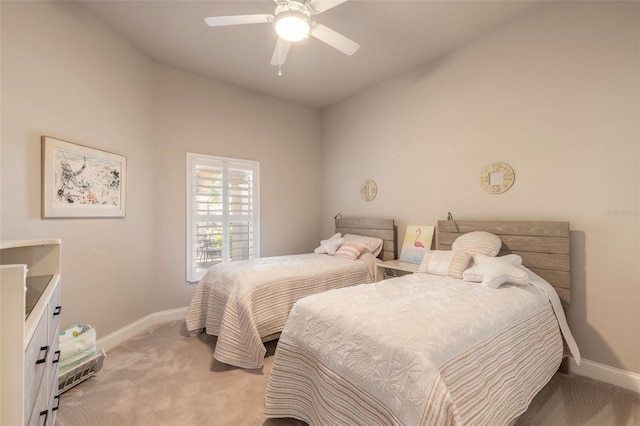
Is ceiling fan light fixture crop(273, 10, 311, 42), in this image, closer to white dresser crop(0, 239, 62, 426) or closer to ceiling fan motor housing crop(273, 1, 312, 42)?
ceiling fan motor housing crop(273, 1, 312, 42)

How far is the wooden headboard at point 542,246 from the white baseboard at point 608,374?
0.51m

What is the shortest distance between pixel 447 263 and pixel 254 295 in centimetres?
173

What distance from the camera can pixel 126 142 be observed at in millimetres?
2924

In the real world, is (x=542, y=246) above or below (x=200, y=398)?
above

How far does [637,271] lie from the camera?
2.06 m

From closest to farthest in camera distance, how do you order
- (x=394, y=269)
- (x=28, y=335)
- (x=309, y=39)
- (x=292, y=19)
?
(x=28, y=335)
(x=292, y=19)
(x=309, y=39)
(x=394, y=269)

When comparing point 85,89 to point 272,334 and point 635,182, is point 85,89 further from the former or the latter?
point 635,182

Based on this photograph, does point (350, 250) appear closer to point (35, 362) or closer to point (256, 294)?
point (256, 294)

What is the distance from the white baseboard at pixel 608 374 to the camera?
205 cm

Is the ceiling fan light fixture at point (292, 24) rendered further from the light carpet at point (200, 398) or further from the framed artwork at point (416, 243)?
the light carpet at point (200, 398)

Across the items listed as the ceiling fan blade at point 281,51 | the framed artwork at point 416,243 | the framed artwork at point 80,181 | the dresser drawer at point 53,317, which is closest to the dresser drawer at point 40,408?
the dresser drawer at point 53,317

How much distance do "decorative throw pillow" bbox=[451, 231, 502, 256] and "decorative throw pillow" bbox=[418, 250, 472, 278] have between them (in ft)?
0.39

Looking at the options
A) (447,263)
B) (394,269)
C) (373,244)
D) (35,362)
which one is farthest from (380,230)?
(35,362)

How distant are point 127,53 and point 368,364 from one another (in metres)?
3.64
